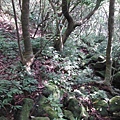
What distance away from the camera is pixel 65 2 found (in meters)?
6.21

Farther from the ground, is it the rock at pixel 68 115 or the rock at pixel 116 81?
the rock at pixel 116 81

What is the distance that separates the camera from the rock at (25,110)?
3527 millimetres

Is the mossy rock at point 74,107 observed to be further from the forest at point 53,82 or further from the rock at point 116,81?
the rock at point 116,81

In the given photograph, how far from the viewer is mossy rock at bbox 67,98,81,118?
4203 millimetres

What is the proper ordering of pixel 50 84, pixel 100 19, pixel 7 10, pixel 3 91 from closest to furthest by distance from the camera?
pixel 3 91
pixel 50 84
pixel 7 10
pixel 100 19

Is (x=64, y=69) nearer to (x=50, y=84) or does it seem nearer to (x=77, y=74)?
(x=77, y=74)

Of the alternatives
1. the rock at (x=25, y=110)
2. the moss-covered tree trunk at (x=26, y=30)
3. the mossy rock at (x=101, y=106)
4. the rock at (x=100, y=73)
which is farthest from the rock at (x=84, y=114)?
the rock at (x=100, y=73)

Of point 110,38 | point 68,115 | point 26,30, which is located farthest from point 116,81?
point 26,30

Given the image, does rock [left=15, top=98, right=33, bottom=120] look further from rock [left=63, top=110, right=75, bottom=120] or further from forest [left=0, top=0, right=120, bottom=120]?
rock [left=63, top=110, right=75, bottom=120]

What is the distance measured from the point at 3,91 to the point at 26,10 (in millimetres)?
2222

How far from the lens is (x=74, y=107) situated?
4.27 meters

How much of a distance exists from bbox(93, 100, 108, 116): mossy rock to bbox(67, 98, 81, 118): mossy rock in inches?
26.9

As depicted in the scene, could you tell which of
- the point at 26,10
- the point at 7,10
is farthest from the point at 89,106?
the point at 7,10

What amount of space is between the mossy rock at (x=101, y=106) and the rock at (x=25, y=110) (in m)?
1.82
